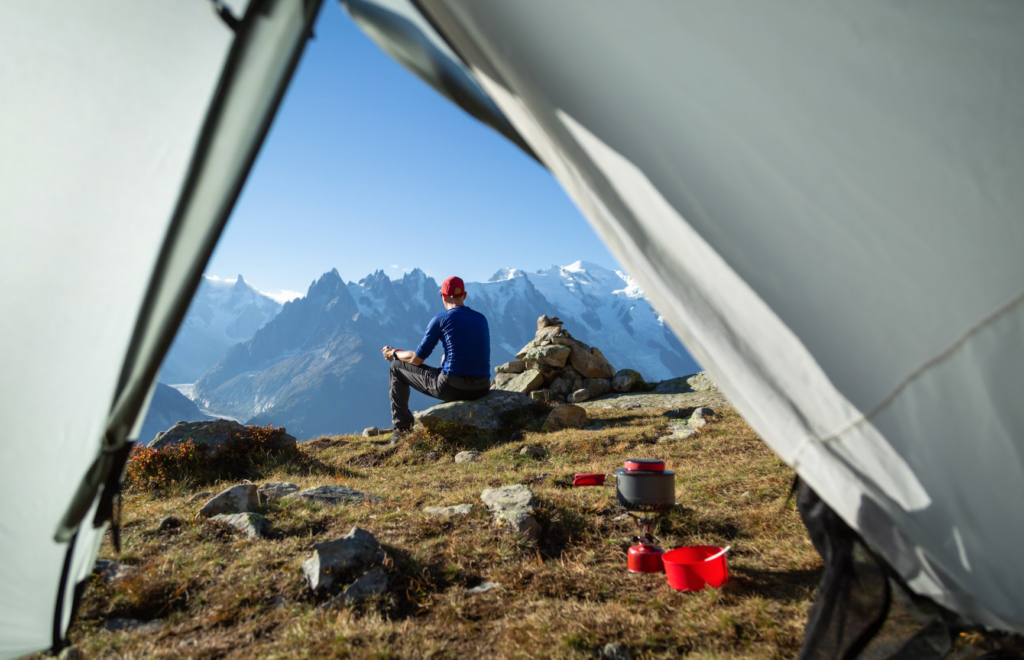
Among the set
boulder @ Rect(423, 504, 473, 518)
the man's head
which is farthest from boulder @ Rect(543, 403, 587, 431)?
boulder @ Rect(423, 504, 473, 518)

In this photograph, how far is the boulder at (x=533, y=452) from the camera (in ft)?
27.2

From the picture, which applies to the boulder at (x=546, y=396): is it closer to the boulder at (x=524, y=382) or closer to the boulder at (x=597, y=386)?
the boulder at (x=524, y=382)

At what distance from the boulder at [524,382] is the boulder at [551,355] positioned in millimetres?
386

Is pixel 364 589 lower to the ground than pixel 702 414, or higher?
lower

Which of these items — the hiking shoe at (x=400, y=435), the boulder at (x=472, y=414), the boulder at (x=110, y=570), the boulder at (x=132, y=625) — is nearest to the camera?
the boulder at (x=132, y=625)

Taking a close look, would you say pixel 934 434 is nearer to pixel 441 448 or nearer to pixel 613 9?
pixel 613 9

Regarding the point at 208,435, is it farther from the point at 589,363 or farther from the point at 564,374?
the point at 589,363

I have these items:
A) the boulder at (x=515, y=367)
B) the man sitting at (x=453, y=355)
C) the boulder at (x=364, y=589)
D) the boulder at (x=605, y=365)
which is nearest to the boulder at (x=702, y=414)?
the man sitting at (x=453, y=355)

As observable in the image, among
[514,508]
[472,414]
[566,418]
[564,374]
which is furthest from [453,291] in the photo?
[564,374]

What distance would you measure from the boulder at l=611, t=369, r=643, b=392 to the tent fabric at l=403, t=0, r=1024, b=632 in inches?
573

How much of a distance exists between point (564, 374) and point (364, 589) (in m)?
13.8

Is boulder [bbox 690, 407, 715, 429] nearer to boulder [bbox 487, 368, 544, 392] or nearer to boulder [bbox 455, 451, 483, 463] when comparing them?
boulder [bbox 455, 451, 483, 463]

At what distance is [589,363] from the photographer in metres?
17.0

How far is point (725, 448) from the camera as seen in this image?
24.9ft
